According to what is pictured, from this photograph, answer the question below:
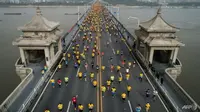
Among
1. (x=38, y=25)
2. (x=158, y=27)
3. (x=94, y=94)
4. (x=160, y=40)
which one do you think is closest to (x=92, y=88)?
(x=94, y=94)

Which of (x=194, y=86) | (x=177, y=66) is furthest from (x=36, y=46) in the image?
(x=194, y=86)

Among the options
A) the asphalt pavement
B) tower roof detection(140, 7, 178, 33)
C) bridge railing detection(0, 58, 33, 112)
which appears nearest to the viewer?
bridge railing detection(0, 58, 33, 112)

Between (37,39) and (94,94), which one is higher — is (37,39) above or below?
above

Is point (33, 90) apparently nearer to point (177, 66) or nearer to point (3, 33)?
point (177, 66)

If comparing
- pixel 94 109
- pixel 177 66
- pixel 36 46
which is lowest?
pixel 94 109

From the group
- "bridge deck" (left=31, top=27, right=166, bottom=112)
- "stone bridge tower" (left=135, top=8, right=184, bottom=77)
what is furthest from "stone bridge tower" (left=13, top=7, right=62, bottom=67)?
"stone bridge tower" (left=135, top=8, right=184, bottom=77)

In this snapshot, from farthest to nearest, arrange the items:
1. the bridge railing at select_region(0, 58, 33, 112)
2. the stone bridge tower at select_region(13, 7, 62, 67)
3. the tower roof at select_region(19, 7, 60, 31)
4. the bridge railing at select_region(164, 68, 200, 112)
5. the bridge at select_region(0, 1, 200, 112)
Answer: the tower roof at select_region(19, 7, 60, 31)
the stone bridge tower at select_region(13, 7, 62, 67)
the bridge at select_region(0, 1, 200, 112)
the bridge railing at select_region(164, 68, 200, 112)
the bridge railing at select_region(0, 58, 33, 112)

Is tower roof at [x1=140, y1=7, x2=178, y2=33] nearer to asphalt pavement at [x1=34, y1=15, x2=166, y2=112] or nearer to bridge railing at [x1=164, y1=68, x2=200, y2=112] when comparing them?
asphalt pavement at [x1=34, y1=15, x2=166, y2=112]

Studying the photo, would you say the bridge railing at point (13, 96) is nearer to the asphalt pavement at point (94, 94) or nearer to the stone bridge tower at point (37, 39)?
the asphalt pavement at point (94, 94)

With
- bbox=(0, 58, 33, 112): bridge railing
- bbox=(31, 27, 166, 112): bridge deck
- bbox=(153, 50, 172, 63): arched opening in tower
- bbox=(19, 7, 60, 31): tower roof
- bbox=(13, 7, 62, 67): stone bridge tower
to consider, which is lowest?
bbox=(31, 27, 166, 112): bridge deck

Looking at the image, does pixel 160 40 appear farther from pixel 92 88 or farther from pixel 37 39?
pixel 37 39

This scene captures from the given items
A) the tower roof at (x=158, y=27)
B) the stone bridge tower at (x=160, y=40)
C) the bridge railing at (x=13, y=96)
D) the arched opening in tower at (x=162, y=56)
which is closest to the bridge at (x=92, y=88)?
the bridge railing at (x=13, y=96)
